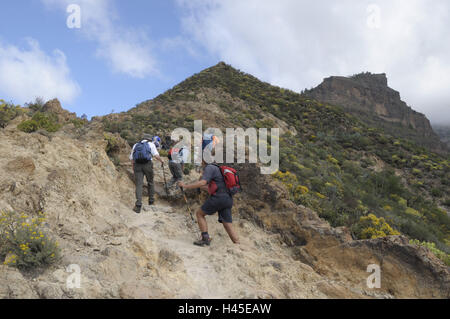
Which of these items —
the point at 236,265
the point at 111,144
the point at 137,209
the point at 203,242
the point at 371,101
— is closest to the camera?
the point at 236,265

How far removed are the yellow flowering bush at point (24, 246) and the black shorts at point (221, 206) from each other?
6.93 ft

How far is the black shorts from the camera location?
4352 mm

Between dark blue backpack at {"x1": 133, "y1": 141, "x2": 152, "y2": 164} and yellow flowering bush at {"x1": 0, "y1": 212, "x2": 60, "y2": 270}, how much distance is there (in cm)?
266

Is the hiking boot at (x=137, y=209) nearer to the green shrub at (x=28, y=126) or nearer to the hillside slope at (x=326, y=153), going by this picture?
the hillside slope at (x=326, y=153)

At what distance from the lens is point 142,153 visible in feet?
18.9

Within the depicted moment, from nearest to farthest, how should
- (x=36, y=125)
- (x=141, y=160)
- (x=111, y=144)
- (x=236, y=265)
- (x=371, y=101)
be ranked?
Answer: (x=236, y=265), (x=141, y=160), (x=36, y=125), (x=111, y=144), (x=371, y=101)

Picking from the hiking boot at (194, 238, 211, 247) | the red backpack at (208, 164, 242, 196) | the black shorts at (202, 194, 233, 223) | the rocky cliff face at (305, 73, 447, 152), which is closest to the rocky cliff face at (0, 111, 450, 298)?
the hiking boot at (194, 238, 211, 247)

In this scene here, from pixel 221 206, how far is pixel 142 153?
2.33 metres

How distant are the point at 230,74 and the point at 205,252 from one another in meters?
33.4

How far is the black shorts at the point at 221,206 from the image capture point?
435 centimetres

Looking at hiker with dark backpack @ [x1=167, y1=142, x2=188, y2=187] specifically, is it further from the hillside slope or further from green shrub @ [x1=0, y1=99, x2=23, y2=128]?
green shrub @ [x1=0, y1=99, x2=23, y2=128]

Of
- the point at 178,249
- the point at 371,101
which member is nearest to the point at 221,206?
the point at 178,249

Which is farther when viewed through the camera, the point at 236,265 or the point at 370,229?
the point at 370,229

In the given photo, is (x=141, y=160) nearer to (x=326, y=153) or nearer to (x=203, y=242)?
(x=203, y=242)
